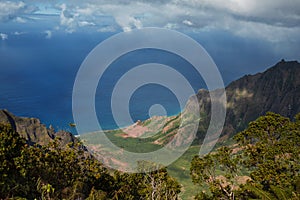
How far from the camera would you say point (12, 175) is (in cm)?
1539

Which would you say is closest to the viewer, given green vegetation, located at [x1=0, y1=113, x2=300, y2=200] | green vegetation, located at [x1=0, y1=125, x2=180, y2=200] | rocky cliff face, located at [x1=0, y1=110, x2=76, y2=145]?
green vegetation, located at [x1=0, y1=125, x2=180, y2=200]

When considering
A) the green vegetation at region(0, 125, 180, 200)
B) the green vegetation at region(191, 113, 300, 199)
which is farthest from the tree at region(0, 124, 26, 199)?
the green vegetation at region(191, 113, 300, 199)

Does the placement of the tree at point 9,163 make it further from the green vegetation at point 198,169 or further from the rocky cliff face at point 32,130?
the rocky cliff face at point 32,130

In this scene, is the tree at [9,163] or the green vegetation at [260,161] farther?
the green vegetation at [260,161]

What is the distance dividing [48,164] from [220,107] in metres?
179

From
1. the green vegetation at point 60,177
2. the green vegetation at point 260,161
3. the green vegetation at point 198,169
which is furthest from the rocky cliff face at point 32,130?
the green vegetation at point 260,161

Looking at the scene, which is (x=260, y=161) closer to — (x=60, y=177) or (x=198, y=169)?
(x=198, y=169)

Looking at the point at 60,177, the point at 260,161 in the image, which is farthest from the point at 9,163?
the point at 260,161

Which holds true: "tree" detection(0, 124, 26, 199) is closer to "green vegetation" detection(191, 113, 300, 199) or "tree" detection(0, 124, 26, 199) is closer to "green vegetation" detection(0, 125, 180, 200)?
"green vegetation" detection(0, 125, 180, 200)

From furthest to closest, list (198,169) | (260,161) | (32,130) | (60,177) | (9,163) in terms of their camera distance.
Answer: (32,130)
(60,177)
(198,169)
(260,161)
(9,163)

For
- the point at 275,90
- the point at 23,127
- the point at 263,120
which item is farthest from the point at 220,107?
the point at 263,120

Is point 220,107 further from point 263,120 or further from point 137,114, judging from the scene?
point 263,120

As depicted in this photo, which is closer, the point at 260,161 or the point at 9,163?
the point at 9,163

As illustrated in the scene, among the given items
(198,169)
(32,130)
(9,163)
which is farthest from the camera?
(32,130)
